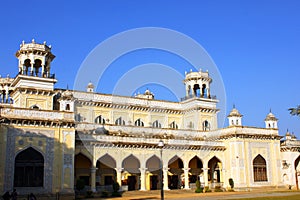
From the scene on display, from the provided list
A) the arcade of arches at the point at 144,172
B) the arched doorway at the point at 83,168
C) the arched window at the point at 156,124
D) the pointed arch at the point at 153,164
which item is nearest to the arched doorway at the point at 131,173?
the arcade of arches at the point at 144,172

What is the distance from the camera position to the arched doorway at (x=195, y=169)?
46875mm

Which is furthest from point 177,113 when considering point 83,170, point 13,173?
point 13,173

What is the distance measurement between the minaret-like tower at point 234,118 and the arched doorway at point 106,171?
15.8 metres

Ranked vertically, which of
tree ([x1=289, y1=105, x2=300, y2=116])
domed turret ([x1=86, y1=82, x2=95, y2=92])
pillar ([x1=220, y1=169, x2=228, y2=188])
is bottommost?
pillar ([x1=220, y1=169, x2=228, y2=188])

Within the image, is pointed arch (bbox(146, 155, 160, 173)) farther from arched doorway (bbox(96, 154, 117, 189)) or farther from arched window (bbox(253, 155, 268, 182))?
arched window (bbox(253, 155, 268, 182))

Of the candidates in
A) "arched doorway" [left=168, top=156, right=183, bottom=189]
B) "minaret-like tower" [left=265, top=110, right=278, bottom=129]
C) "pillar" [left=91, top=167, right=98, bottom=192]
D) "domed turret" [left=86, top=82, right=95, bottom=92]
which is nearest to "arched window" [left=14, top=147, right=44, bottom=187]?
"pillar" [left=91, top=167, right=98, bottom=192]

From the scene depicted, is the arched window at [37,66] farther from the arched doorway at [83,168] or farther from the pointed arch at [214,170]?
the pointed arch at [214,170]

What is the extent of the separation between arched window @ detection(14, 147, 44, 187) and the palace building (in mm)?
81


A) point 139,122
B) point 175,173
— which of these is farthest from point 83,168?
point 175,173

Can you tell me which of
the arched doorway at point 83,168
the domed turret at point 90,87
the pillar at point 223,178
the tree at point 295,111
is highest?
the domed turret at point 90,87

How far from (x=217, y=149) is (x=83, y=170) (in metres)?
16.9

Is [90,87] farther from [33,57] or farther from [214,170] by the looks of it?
[214,170]

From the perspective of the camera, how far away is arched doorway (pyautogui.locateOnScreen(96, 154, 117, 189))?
39156mm

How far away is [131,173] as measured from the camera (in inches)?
1660
